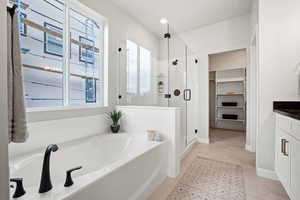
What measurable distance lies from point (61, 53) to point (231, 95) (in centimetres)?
481

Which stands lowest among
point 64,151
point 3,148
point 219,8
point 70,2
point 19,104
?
point 64,151

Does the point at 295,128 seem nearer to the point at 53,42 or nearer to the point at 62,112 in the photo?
the point at 62,112

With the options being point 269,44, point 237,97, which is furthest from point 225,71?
point 269,44

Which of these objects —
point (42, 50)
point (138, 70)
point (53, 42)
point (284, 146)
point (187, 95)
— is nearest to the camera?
point (284, 146)

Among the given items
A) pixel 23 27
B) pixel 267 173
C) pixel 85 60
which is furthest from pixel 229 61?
Result: pixel 23 27

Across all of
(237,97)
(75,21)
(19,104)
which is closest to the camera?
(19,104)

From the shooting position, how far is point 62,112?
1876 mm

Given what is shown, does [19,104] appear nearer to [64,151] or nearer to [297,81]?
[64,151]

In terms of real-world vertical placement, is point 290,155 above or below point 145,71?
below

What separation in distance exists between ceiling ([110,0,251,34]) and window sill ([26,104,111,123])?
1.93 meters

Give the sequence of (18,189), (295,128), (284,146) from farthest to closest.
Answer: (284,146)
(295,128)
(18,189)

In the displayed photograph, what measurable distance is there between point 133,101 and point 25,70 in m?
1.72

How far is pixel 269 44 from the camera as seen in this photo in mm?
1931

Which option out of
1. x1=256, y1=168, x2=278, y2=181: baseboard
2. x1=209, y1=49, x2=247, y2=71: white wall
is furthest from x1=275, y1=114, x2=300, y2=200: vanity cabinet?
x1=209, y1=49, x2=247, y2=71: white wall
